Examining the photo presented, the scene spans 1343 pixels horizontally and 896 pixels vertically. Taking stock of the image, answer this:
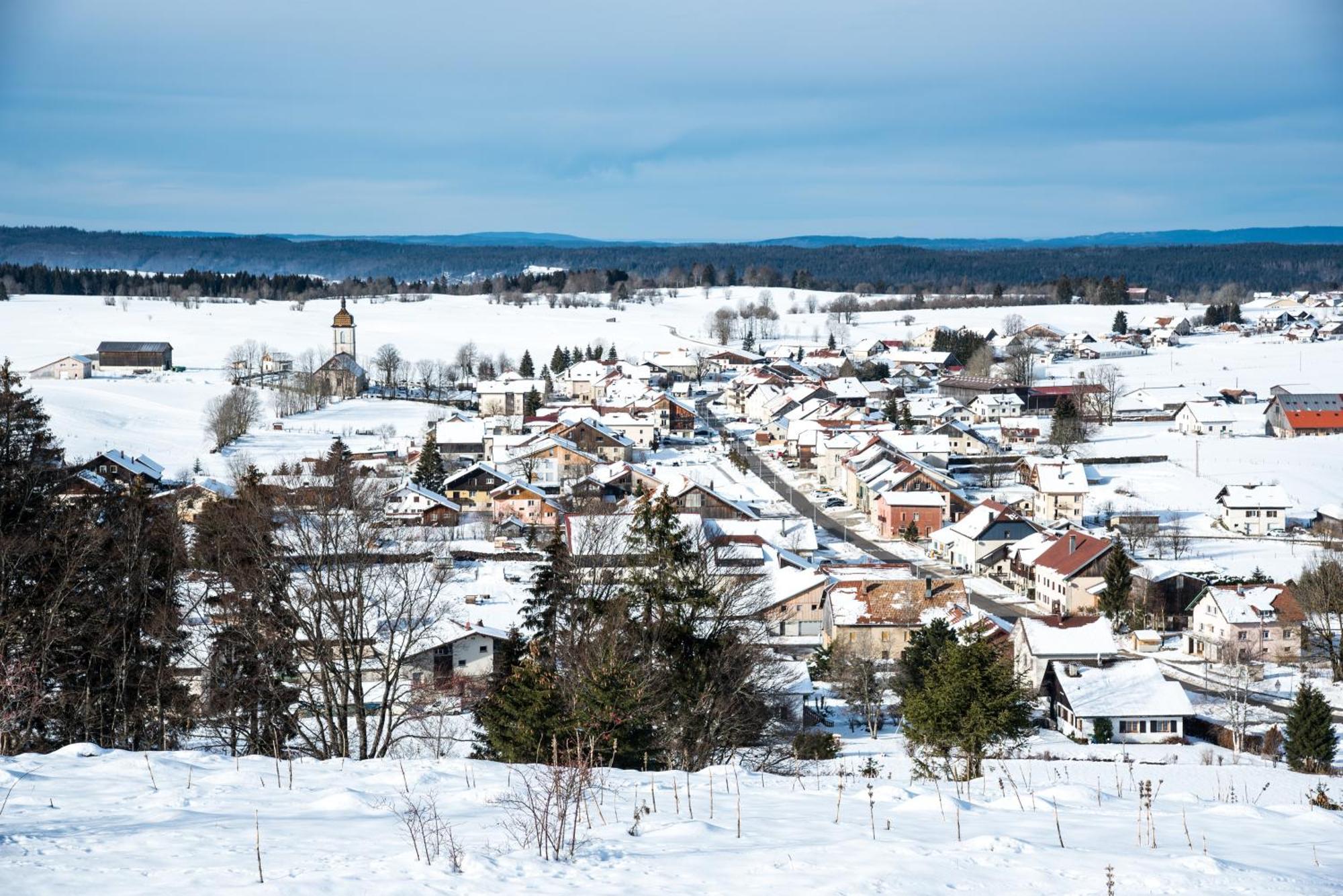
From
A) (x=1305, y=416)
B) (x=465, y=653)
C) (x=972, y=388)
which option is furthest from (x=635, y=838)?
(x=972, y=388)

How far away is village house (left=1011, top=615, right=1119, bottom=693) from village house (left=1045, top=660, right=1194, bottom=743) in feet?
1.67

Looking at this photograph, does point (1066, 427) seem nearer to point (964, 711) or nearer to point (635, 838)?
point (964, 711)

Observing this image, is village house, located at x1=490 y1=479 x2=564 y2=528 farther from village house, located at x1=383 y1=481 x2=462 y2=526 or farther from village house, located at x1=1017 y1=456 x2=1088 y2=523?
village house, located at x1=1017 y1=456 x2=1088 y2=523

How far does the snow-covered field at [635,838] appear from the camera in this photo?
400 centimetres

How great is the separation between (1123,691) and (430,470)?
825 inches

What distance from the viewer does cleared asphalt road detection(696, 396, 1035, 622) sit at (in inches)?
932

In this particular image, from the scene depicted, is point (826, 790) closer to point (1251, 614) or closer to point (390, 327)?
point (1251, 614)

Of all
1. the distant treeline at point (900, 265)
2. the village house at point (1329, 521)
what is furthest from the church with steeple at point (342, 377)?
the distant treeline at point (900, 265)

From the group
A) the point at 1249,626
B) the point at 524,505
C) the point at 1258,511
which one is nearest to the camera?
the point at 1249,626

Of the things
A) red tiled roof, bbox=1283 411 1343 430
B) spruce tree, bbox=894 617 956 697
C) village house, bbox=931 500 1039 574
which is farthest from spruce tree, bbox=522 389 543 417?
spruce tree, bbox=894 617 956 697

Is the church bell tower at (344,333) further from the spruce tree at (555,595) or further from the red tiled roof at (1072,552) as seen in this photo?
the spruce tree at (555,595)

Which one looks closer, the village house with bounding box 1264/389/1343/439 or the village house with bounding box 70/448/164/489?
the village house with bounding box 70/448/164/489

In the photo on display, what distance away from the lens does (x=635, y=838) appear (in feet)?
15.0

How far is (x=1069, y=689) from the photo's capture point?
17.0 metres
